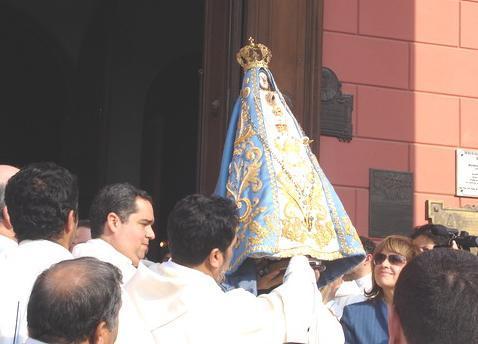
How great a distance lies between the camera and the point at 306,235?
3656mm

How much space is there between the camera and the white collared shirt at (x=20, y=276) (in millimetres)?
2795

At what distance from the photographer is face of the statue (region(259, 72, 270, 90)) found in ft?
13.5

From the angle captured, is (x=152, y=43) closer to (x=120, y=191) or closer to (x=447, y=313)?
(x=120, y=191)

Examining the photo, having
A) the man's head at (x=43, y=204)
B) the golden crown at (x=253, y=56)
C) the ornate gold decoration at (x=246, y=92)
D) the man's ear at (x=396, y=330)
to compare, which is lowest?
the man's ear at (x=396, y=330)

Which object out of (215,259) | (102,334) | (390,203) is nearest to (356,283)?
(390,203)

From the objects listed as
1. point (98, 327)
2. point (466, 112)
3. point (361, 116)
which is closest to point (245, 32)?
point (361, 116)

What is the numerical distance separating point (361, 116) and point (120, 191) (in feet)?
6.35

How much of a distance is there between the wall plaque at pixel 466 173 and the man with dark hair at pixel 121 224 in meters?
2.27

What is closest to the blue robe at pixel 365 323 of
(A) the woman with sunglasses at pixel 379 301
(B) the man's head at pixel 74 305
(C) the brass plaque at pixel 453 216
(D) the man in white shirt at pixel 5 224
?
(A) the woman with sunglasses at pixel 379 301

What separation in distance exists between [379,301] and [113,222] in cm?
123

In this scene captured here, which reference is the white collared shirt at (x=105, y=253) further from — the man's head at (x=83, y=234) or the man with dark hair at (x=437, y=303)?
the man with dark hair at (x=437, y=303)

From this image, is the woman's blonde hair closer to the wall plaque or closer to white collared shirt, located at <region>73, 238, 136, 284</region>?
white collared shirt, located at <region>73, 238, 136, 284</region>

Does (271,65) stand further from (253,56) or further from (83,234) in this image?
(83,234)

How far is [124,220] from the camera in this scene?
13.8 ft
